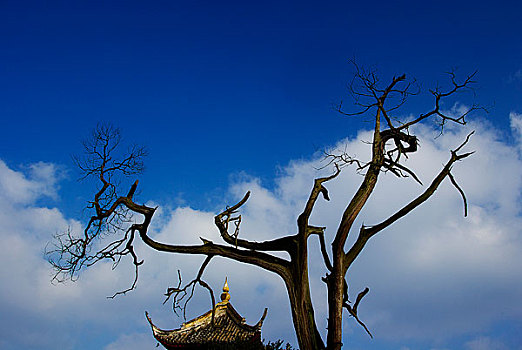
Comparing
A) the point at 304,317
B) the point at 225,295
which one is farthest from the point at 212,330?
the point at 304,317

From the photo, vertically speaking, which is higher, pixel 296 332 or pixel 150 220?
pixel 150 220

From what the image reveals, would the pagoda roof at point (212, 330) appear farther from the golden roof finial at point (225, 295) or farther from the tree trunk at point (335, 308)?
the tree trunk at point (335, 308)

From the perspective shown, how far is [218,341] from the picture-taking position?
12258 mm

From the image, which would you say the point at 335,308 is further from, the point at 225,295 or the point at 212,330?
the point at 225,295

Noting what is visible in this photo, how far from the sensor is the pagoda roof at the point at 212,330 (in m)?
12.5

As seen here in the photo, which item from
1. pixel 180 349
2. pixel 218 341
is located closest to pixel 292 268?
pixel 218 341

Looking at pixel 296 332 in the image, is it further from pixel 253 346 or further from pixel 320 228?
pixel 253 346

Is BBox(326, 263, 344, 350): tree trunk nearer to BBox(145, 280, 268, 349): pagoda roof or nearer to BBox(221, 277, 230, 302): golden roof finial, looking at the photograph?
BBox(145, 280, 268, 349): pagoda roof

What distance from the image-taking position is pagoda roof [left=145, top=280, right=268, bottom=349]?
12453mm

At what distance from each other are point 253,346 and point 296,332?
317 centimetres

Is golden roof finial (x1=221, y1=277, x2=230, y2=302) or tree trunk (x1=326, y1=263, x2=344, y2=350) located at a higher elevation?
golden roof finial (x1=221, y1=277, x2=230, y2=302)

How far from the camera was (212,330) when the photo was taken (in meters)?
12.9

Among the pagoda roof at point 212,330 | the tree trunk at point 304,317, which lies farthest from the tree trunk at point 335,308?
the pagoda roof at point 212,330

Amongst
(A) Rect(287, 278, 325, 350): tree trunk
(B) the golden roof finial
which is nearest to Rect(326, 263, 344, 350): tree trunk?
(A) Rect(287, 278, 325, 350): tree trunk
